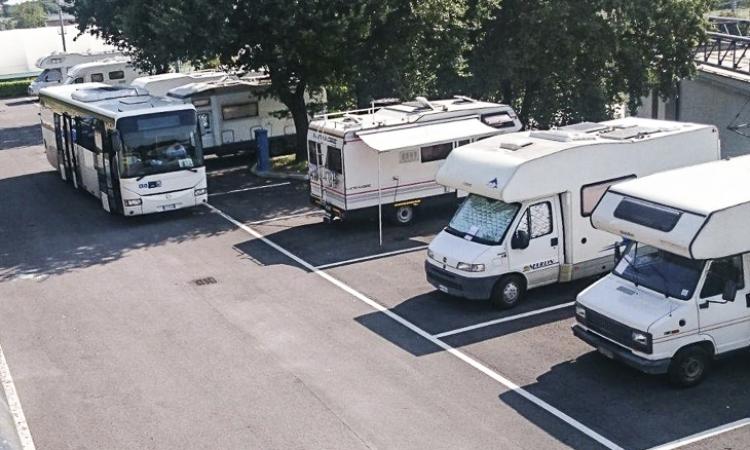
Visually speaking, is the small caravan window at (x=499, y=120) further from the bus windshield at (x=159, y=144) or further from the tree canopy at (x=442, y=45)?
the bus windshield at (x=159, y=144)

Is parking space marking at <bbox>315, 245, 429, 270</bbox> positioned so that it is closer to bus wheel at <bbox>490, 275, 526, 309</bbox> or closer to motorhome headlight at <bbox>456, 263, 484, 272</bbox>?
motorhome headlight at <bbox>456, 263, 484, 272</bbox>

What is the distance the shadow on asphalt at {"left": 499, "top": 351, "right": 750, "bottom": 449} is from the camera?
40.4ft

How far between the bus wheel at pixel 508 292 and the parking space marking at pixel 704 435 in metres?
5.27

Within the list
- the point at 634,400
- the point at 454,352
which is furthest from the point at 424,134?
the point at 634,400

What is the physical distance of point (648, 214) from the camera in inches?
538

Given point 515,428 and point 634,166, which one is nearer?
point 515,428

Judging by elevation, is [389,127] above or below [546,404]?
above

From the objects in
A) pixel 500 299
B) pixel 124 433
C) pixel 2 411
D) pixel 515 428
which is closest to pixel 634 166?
pixel 500 299

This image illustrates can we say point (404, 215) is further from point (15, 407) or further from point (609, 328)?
point (15, 407)

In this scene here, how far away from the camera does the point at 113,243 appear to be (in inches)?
912

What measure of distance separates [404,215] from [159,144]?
6587mm

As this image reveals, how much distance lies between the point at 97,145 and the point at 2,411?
44.0ft

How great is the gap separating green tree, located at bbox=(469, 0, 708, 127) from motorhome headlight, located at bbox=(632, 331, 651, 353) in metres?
16.9

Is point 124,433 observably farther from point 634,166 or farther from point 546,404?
point 634,166
